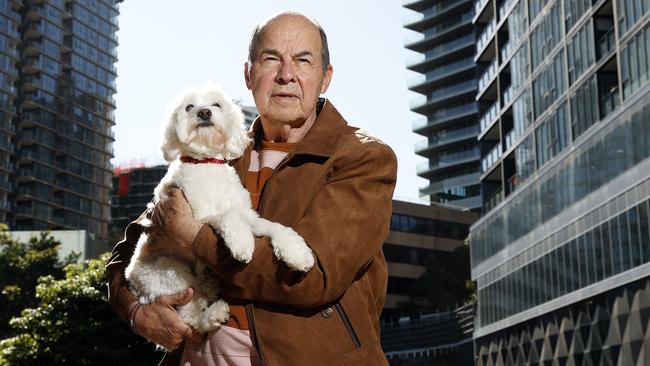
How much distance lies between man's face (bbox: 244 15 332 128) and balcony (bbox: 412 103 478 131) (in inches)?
4582

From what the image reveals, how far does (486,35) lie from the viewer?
219 ft

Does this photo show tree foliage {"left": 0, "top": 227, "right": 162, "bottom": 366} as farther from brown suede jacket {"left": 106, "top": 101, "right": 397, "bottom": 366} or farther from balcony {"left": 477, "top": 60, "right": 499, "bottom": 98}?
balcony {"left": 477, "top": 60, "right": 499, "bottom": 98}

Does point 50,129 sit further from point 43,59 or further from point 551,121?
point 551,121

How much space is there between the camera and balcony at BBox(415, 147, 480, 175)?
121 metres

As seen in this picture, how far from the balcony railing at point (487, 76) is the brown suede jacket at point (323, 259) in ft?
199

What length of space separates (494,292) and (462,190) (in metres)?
67.7

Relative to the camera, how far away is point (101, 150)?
144250 mm

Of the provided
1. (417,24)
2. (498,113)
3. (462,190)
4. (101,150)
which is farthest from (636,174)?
(101,150)

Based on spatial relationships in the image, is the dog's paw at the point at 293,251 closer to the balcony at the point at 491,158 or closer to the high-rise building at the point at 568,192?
the high-rise building at the point at 568,192

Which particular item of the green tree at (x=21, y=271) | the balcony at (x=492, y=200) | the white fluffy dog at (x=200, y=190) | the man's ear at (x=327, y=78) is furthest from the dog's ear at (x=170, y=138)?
the balcony at (x=492, y=200)

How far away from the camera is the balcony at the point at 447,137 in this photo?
12081 cm

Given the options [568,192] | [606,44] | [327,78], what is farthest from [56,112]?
[327,78]

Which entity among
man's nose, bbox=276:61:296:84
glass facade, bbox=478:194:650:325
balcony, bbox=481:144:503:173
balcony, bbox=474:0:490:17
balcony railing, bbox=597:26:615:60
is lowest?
man's nose, bbox=276:61:296:84


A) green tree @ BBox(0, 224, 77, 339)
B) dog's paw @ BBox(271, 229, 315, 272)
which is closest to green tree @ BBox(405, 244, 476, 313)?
green tree @ BBox(0, 224, 77, 339)
